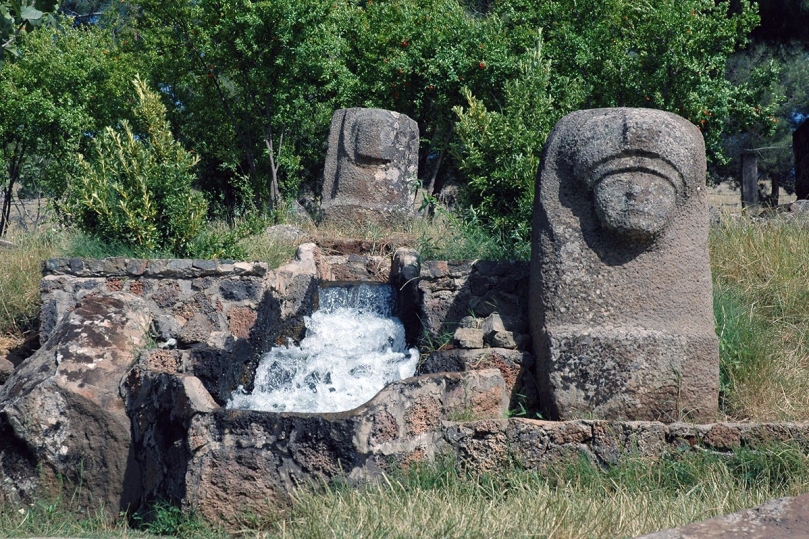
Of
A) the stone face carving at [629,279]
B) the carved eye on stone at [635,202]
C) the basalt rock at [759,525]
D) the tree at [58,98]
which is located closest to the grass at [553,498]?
the stone face carving at [629,279]

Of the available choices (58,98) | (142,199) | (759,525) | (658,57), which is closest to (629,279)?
(759,525)

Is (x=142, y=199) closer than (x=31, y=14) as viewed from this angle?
No

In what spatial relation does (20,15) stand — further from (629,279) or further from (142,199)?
(142,199)

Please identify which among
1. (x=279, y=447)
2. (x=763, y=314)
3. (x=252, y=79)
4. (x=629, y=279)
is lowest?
(x=279, y=447)

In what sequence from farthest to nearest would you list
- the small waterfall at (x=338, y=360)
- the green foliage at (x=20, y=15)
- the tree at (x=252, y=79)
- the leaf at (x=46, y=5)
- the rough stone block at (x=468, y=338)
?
the tree at (x=252, y=79) < the small waterfall at (x=338, y=360) < the rough stone block at (x=468, y=338) < the leaf at (x=46, y=5) < the green foliage at (x=20, y=15)

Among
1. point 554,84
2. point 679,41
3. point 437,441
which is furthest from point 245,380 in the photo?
point 679,41

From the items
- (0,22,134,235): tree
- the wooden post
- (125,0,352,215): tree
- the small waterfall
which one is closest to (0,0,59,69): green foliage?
the small waterfall

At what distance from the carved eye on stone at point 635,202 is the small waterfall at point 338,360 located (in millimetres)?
1979

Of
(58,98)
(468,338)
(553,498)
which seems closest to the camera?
(553,498)

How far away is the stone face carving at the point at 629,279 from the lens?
5586 millimetres

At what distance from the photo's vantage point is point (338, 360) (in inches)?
280

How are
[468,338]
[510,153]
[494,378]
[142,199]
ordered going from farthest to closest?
1. [510,153]
2. [142,199]
3. [468,338]
4. [494,378]

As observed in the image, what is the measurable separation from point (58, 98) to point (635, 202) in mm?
10267

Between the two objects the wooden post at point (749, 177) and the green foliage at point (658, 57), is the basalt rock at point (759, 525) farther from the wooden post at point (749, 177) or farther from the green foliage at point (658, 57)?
the wooden post at point (749, 177)
